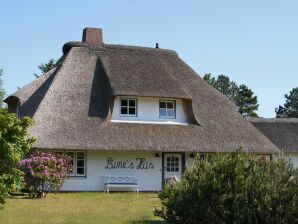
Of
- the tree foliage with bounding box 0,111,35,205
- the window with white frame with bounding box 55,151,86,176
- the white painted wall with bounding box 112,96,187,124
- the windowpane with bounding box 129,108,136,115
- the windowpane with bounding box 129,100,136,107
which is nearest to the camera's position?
the tree foliage with bounding box 0,111,35,205

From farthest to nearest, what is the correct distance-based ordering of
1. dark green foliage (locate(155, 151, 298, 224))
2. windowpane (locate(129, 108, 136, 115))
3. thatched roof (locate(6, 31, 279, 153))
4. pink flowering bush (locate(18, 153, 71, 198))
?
1. windowpane (locate(129, 108, 136, 115))
2. thatched roof (locate(6, 31, 279, 153))
3. pink flowering bush (locate(18, 153, 71, 198))
4. dark green foliage (locate(155, 151, 298, 224))

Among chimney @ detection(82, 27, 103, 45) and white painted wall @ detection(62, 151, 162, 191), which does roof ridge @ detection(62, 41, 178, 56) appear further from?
white painted wall @ detection(62, 151, 162, 191)

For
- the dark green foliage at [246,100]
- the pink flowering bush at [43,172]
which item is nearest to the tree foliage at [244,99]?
the dark green foliage at [246,100]

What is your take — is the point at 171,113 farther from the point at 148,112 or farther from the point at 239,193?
the point at 239,193

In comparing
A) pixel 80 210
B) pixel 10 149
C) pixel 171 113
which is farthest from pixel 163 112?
pixel 10 149

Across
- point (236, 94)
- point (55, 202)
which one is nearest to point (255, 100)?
point (236, 94)

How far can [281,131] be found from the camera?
40.0 metres

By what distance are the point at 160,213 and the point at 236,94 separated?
230 ft

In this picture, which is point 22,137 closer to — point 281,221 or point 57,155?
point 281,221

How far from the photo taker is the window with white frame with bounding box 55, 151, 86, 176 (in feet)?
91.3

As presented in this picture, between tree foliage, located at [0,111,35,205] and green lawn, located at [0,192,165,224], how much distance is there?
7.54ft

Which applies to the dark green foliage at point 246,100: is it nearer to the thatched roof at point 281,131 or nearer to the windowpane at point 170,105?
the thatched roof at point 281,131

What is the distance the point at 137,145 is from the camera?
27516 mm

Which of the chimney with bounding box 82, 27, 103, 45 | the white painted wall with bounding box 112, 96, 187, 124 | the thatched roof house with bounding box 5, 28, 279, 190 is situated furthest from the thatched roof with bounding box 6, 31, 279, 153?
the chimney with bounding box 82, 27, 103, 45
